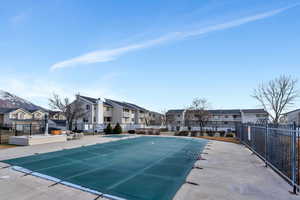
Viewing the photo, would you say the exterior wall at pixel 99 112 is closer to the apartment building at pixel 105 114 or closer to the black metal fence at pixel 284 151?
the apartment building at pixel 105 114

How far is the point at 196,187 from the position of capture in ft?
14.1

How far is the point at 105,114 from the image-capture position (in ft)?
118

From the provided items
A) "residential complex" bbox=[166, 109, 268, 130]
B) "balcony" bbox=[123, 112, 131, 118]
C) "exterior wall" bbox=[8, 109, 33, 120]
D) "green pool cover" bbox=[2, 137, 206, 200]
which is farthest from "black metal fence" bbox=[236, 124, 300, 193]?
"exterior wall" bbox=[8, 109, 33, 120]

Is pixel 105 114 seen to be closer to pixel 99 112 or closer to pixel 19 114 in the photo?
pixel 99 112

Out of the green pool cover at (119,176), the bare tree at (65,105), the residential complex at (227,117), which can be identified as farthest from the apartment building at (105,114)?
the green pool cover at (119,176)

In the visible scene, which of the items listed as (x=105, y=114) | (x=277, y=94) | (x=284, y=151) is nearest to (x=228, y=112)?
(x=277, y=94)

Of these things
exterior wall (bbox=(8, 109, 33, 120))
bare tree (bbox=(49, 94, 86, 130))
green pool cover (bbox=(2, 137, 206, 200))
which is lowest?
green pool cover (bbox=(2, 137, 206, 200))

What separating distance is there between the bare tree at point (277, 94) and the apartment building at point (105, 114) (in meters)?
22.4

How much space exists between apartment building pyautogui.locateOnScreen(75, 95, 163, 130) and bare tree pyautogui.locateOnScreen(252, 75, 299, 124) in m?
22.4

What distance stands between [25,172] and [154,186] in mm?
4290

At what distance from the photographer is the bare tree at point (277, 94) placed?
24453 mm

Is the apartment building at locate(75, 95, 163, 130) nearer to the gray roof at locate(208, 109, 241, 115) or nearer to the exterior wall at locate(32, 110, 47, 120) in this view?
the exterior wall at locate(32, 110, 47, 120)

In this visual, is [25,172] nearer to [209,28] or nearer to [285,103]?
[209,28]

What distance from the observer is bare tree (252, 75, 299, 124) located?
80.2 feet
